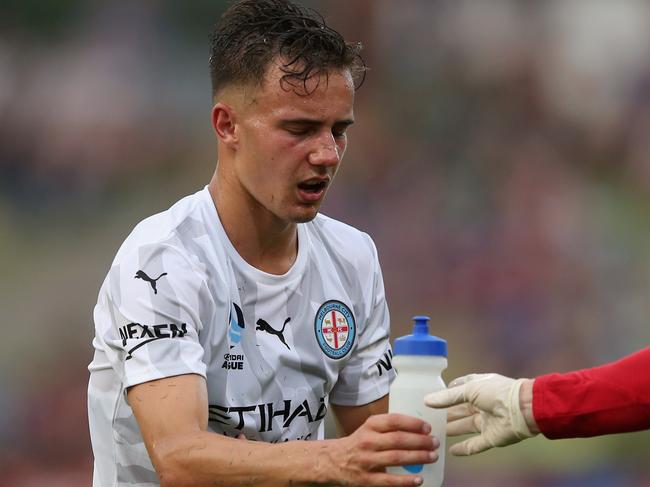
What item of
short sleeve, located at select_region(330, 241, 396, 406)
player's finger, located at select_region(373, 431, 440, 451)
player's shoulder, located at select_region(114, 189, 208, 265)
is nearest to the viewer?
player's finger, located at select_region(373, 431, 440, 451)

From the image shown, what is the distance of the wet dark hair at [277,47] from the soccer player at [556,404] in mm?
1099

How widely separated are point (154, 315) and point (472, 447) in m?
1.00

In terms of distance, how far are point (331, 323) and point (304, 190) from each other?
1.59 ft

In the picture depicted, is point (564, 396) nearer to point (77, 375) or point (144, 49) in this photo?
point (77, 375)

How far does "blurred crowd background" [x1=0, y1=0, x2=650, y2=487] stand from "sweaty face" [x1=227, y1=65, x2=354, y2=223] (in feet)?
13.7

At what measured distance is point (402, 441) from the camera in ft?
8.98

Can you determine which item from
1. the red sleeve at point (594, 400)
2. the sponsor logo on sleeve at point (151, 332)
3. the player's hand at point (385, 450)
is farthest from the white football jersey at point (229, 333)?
the red sleeve at point (594, 400)

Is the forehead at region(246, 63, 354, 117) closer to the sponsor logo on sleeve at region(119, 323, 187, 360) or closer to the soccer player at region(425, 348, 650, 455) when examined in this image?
the sponsor logo on sleeve at region(119, 323, 187, 360)

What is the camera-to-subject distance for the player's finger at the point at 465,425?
3.16 metres

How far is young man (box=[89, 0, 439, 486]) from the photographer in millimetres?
3113

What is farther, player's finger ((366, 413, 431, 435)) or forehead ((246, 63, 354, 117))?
forehead ((246, 63, 354, 117))

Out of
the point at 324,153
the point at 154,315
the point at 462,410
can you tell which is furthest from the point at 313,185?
the point at 462,410

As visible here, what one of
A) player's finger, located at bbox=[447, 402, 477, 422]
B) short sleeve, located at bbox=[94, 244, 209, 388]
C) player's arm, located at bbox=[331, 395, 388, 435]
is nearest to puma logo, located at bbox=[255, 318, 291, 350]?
short sleeve, located at bbox=[94, 244, 209, 388]

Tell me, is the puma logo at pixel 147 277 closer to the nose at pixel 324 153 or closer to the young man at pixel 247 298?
the young man at pixel 247 298
